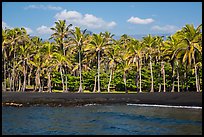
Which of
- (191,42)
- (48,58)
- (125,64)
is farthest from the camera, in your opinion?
(48,58)

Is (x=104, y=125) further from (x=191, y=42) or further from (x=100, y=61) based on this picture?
(x=100, y=61)

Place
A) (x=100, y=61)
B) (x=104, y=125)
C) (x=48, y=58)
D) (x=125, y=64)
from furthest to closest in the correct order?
(x=100, y=61)
(x=48, y=58)
(x=125, y=64)
(x=104, y=125)

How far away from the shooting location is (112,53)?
68250 mm

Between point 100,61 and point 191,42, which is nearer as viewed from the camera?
point 191,42

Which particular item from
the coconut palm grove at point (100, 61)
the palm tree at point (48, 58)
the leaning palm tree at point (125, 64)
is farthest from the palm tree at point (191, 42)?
the palm tree at point (48, 58)

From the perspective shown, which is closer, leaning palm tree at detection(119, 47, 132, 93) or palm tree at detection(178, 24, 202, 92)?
palm tree at detection(178, 24, 202, 92)

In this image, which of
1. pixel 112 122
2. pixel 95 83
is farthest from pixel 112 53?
pixel 112 122

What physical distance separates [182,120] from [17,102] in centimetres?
2619

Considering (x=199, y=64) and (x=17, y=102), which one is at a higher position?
(x=199, y=64)

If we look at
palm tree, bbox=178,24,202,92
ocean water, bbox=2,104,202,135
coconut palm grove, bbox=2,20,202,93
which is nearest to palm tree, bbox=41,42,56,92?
coconut palm grove, bbox=2,20,202,93


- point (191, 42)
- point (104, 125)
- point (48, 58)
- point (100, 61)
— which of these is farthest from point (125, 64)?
point (104, 125)

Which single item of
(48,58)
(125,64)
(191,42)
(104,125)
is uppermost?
(191,42)

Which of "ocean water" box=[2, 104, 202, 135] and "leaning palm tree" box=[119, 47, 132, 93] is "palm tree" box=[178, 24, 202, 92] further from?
"ocean water" box=[2, 104, 202, 135]

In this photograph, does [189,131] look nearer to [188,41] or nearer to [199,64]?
[188,41]
